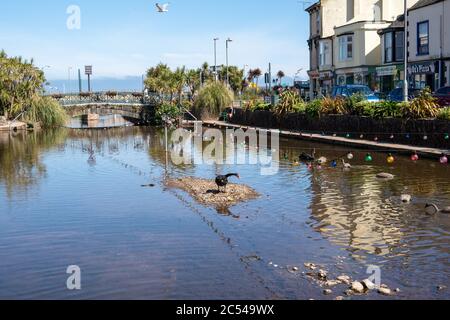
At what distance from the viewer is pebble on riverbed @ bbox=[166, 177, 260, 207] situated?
20.8 metres

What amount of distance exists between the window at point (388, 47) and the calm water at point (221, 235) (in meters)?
27.5

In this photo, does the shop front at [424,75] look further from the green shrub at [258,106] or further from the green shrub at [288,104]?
the green shrub at [258,106]

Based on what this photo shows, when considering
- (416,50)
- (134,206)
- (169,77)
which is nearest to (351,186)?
(134,206)

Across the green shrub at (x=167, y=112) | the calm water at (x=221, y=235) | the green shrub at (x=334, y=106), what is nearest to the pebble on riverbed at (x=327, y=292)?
the calm water at (x=221, y=235)

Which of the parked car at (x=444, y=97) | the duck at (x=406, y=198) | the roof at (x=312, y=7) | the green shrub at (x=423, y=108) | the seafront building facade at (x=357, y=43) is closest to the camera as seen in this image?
the duck at (x=406, y=198)

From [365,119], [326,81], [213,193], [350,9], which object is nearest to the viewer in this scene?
[213,193]

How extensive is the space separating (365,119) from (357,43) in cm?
2282

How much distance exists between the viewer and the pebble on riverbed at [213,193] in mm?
20820

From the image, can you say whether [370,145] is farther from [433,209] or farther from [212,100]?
[212,100]

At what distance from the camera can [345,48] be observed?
61.0 metres

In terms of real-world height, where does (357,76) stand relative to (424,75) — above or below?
above

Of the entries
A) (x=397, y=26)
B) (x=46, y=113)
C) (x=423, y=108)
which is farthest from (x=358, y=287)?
(x=46, y=113)

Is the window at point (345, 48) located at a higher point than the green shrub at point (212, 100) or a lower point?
higher

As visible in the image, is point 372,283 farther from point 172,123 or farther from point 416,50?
point 172,123
